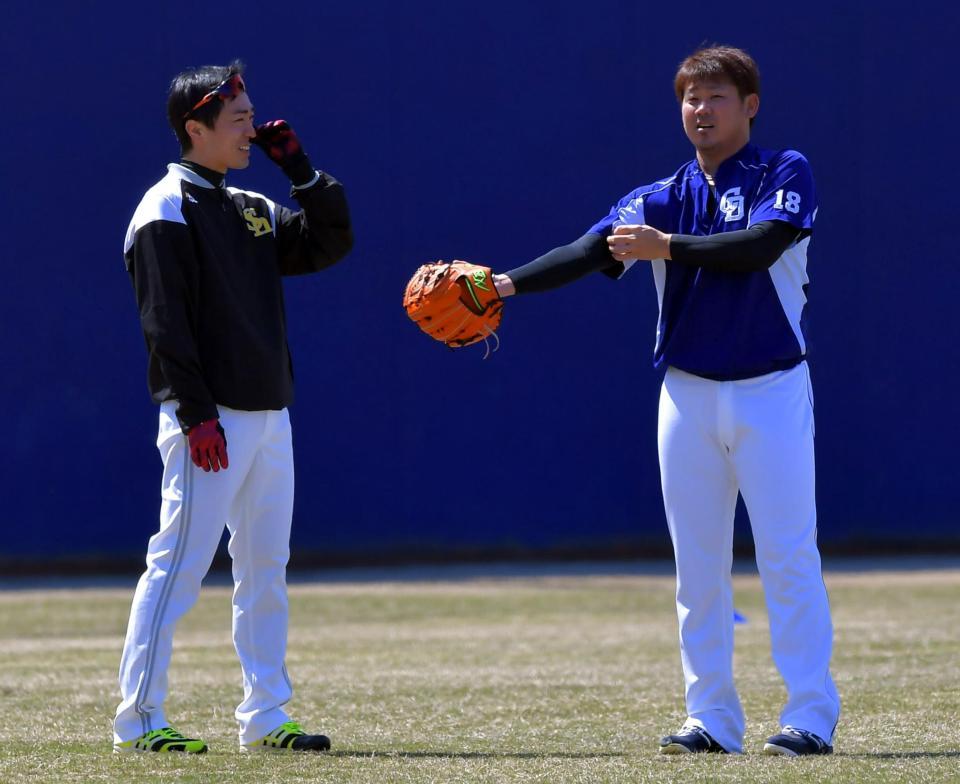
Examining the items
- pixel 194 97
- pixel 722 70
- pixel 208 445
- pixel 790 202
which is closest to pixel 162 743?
pixel 208 445

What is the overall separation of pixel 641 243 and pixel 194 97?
1422 mm

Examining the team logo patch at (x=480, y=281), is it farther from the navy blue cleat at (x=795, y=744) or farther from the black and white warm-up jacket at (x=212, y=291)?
the navy blue cleat at (x=795, y=744)

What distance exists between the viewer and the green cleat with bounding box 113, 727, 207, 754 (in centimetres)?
467

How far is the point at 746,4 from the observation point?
12477 millimetres

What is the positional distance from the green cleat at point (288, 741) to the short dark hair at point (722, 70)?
214 cm

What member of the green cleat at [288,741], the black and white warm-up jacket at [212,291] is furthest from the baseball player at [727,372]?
the green cleat at [288,741]

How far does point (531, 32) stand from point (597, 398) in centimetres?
280

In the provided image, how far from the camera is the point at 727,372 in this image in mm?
4625

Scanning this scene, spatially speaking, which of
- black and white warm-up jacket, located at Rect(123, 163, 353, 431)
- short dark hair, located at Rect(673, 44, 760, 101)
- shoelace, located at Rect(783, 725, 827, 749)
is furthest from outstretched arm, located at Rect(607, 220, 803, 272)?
shoelace, located at Rect(783, 725, 827, 749)

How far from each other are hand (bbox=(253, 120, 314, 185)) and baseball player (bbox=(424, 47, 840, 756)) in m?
0.57

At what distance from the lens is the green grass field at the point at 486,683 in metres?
4.39

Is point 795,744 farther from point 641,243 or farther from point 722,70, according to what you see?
point 722,70

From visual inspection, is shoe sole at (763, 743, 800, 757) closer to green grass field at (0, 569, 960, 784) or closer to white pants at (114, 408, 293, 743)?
green grass field at (0, 569, 960, 784)

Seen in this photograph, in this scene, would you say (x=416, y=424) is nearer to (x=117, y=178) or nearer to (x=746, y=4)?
(x=117, y=178)
